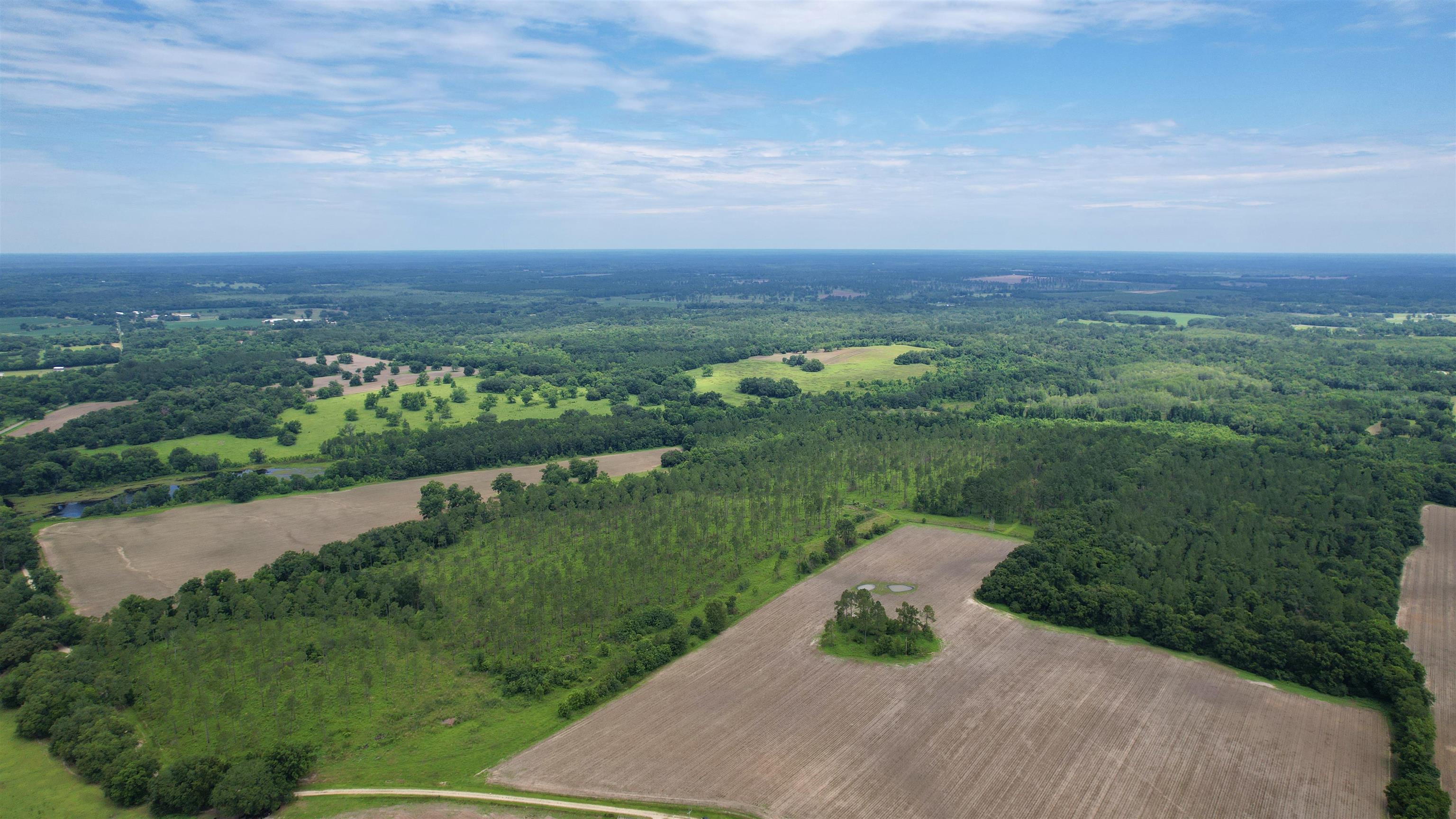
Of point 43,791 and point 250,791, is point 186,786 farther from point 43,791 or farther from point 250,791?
point 43,791

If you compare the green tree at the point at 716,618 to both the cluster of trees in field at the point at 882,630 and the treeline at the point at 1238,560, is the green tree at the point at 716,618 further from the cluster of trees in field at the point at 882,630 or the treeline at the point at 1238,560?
the treeline at the point at 1238,560

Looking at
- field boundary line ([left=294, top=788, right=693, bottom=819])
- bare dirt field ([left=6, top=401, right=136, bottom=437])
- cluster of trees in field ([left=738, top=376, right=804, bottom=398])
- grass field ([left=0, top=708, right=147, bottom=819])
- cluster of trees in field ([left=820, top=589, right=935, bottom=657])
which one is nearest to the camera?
grass field ([left=0, top=708, right=147, bottom=819])

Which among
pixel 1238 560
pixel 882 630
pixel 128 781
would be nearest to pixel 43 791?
pixel 128 781

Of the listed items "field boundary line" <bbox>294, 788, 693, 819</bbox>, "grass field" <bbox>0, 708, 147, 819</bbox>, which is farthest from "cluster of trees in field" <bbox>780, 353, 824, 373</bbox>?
"grass field" <bbox>0, 708, 147, 819</bbox>

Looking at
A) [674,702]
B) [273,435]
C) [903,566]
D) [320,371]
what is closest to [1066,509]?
[903,566]

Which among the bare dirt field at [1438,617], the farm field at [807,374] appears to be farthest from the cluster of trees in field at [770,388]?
the bare dirt field at [1438,617]

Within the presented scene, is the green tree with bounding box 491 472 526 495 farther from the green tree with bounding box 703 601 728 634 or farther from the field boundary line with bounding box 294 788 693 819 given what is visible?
the field boundary line with bounding box 294 788 693 819
